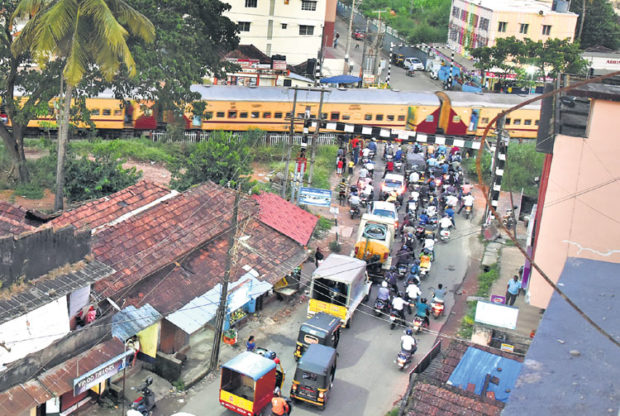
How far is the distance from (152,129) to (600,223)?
26.7 m

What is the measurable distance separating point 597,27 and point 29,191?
5713 cm

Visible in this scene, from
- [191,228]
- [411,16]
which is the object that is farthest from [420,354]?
[411,16]

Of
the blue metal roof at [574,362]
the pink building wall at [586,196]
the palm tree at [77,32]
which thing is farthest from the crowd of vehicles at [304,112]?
the blue metal roof at [574,362]

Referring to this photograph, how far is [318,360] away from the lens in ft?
69.4

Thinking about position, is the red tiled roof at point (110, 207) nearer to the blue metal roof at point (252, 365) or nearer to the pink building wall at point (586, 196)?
the blue metal roof at point (252, 365)

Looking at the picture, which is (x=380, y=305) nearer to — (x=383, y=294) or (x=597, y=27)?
(x=383, y=294)

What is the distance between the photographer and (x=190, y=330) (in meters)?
21.6

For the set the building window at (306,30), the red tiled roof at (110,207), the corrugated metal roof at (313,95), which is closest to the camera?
the red tiled roof at (110,207)

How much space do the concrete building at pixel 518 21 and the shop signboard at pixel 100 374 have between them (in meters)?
50.8

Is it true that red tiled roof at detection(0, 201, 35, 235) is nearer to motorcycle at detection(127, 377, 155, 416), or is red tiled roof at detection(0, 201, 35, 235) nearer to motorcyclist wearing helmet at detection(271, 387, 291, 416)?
motorcycle at detection(127, 377, 155, 416)

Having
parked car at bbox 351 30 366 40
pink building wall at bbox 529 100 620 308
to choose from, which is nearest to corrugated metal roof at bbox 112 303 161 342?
pink building wall at bbox 529 100 620 308

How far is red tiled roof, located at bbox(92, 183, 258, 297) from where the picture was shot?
22.5m

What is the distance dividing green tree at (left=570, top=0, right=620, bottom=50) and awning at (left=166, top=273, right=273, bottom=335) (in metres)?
57.9

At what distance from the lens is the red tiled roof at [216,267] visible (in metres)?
22.4
